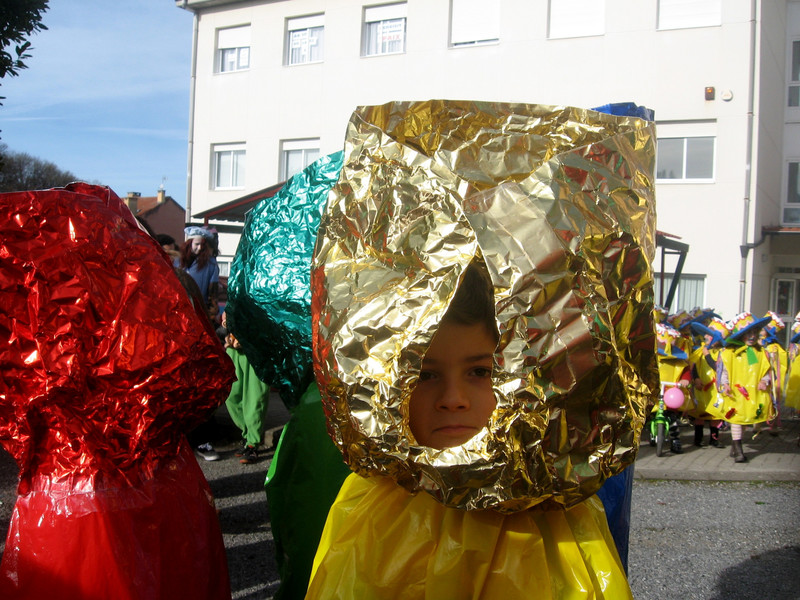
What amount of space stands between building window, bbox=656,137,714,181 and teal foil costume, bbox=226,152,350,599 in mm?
12267

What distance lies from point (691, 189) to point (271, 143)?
31.2 feet

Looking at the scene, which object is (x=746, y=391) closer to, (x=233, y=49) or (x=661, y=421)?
(x=661, y=421)

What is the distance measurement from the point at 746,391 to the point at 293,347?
6297mm

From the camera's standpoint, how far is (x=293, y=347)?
2480mm

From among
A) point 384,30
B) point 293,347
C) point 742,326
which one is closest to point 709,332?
point 742,326

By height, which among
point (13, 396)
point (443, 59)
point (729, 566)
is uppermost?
point (443, 59)

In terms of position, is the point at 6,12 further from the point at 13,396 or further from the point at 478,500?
the point at 478,500

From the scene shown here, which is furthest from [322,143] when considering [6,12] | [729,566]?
[729,566]

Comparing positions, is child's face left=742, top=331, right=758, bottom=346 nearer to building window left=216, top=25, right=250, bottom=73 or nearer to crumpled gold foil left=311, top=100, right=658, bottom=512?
crumpled gold foil left=311, top=100, right=658, bottom=512

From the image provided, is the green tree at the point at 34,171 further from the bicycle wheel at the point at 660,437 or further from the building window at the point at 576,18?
the bicycle wheel at the point at 660,437

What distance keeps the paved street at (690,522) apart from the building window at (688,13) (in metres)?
8.79

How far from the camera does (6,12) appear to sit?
208 inches

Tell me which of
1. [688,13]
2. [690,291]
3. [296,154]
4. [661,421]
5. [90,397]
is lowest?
[661,421]

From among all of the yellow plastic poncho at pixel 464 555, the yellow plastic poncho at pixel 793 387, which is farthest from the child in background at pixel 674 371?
the yellow plastic poncho at pixel 464 555
